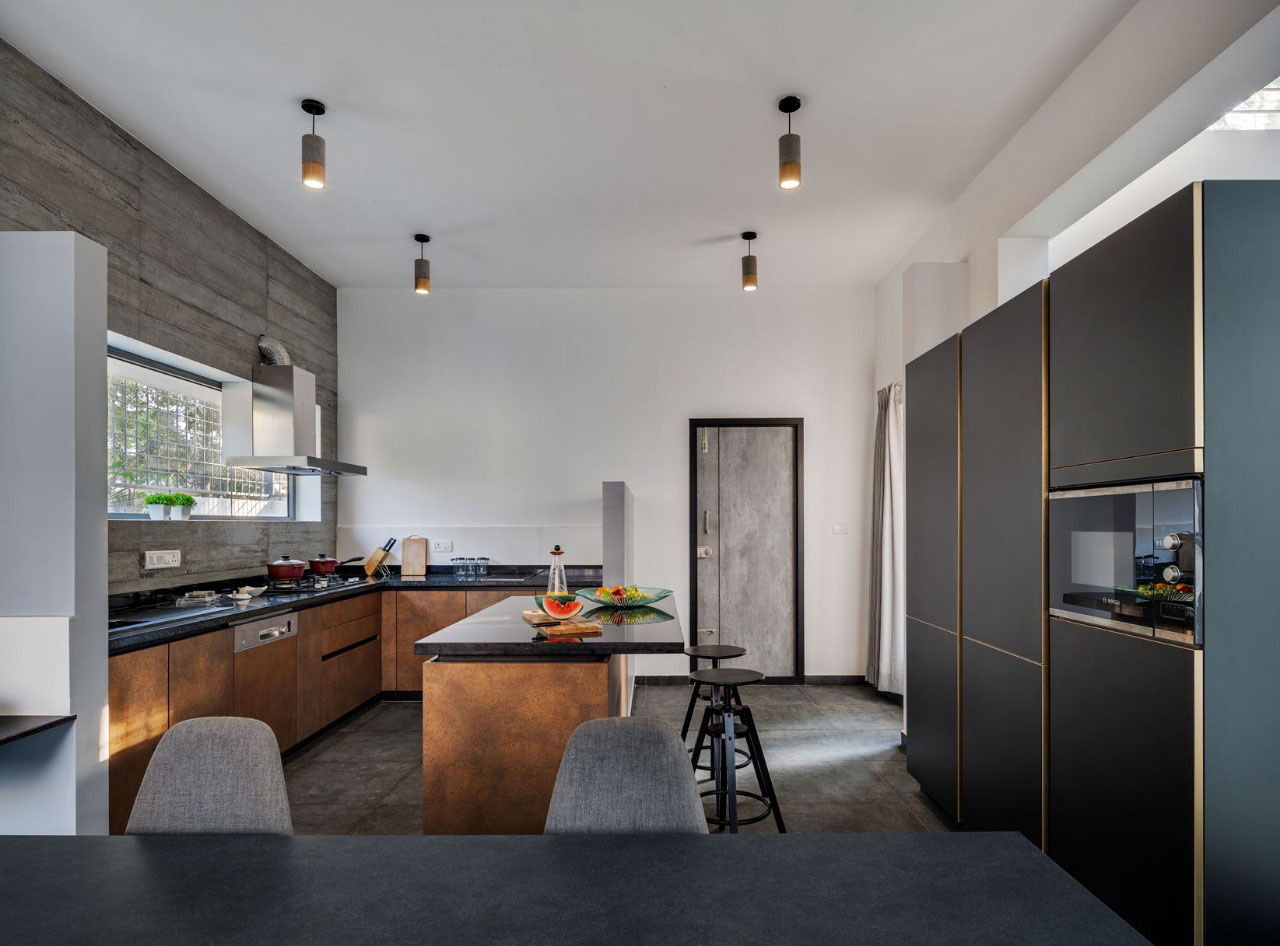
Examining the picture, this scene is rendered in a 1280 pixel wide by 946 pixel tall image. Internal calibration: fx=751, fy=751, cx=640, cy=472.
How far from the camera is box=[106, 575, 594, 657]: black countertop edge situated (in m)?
2.81

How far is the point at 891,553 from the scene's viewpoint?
514 cm

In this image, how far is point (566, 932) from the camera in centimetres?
94

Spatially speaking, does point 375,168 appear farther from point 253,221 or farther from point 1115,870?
point 1115,870

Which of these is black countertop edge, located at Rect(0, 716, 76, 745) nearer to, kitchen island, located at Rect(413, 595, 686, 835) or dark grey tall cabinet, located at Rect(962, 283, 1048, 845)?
kitchen island, located at Rect(413, 595, 686, 835)

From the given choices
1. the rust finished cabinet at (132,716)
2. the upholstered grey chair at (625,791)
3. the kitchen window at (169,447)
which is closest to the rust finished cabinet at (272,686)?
the rust finished cabinet at (132,716)

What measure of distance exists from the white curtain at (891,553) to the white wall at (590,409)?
15.6 inches

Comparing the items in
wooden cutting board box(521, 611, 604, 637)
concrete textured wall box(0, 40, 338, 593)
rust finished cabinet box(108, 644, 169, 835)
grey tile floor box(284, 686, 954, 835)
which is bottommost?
grey tile floor box(284, 686, 954, 835)

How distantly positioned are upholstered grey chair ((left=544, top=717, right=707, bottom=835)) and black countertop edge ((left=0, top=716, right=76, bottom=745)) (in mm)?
1625

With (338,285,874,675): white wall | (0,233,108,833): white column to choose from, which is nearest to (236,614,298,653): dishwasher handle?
(0,233,108,833): white column

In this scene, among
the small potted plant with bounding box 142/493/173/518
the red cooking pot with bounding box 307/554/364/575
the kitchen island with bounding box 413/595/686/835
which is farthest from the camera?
the red cooking pot with bounding box 307/554/364/575

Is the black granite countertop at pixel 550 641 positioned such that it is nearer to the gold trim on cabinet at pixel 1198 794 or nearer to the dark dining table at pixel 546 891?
the dark dining table at pixel 546 891

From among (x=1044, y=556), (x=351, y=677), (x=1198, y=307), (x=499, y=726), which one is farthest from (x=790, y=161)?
(x=351, y=677)

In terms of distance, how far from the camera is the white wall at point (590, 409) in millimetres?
5738

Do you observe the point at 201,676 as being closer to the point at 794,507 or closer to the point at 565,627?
the point at 565,627
